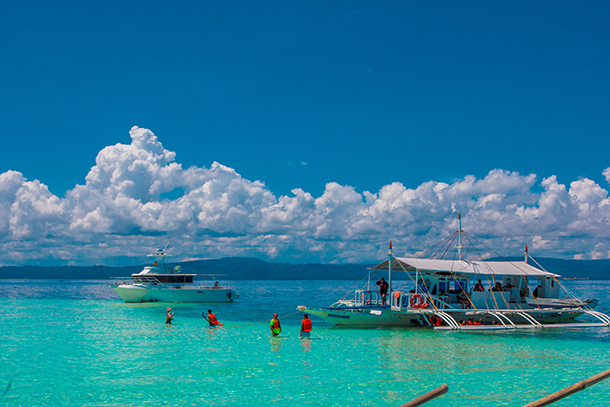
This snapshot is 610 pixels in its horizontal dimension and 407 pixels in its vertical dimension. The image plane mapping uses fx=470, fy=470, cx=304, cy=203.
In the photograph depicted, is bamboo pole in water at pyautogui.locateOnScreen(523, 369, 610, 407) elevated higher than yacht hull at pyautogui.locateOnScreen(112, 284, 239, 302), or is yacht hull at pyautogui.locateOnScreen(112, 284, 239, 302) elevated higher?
bamboo pole in water at pyautogui.locateOnScreen(523, 369, 610, 407)

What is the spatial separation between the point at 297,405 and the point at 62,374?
1195 centimetres

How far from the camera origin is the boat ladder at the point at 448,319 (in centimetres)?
3513

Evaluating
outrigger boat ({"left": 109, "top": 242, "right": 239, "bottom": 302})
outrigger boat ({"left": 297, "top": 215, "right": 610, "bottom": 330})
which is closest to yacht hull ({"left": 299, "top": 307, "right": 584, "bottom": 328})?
outrigger boat ({"left": 297, "top": 215, "right": 610, "bottom": 330})

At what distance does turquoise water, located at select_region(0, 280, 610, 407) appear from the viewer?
680 inches

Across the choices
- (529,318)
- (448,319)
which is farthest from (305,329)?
(529,318)

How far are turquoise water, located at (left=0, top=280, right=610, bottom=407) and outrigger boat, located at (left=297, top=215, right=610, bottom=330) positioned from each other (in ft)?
4.40

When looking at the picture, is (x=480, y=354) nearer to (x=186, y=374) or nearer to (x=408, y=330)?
(x=408, y=330)

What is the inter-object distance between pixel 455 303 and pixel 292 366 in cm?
2161

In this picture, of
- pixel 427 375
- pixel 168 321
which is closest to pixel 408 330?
pixel 427 375

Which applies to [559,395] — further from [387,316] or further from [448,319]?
[387,316]

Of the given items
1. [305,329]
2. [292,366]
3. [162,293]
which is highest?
[305,329]

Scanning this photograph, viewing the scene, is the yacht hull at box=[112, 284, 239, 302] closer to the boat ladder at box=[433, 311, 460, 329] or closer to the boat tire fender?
the boat tire fender

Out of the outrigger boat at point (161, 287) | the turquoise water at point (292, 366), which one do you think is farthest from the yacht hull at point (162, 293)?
the turquoise water at point (292, 366)

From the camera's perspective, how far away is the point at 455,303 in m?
39.7
